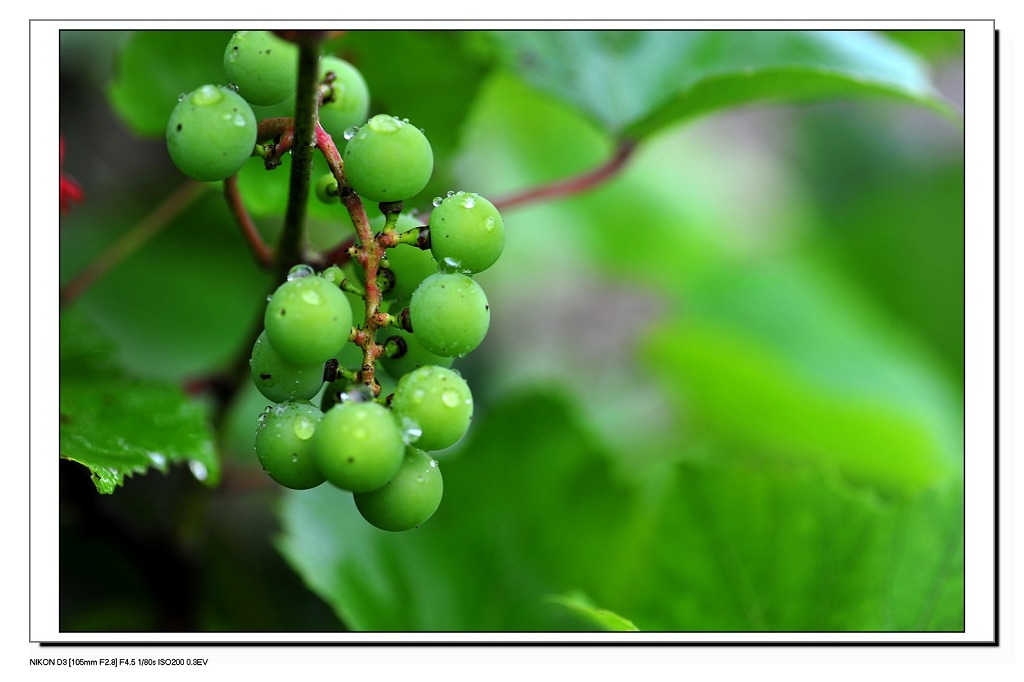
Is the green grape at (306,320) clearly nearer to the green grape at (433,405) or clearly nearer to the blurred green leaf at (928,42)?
the green grape at (433,405)

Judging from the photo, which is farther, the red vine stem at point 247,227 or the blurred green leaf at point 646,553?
the blurred green leaf at point 646,553

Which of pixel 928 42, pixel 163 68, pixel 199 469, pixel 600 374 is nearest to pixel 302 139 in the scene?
pixel 199 469

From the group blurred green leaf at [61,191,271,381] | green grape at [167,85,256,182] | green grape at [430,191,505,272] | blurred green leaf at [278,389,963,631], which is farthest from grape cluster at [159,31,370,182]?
blurred green leaf at [61,191,271,381]

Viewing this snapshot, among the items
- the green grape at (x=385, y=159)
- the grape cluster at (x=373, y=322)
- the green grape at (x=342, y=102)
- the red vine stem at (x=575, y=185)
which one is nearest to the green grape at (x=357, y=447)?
the grape cluster at (x=373, y=322)

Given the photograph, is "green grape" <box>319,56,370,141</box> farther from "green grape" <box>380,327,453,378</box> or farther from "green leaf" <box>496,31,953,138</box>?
"green leaf" <box>496,31,953,138</box>
